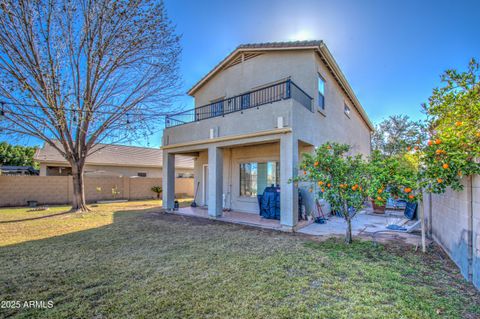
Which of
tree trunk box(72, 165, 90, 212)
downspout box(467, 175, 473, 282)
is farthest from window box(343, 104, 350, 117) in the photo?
tree trunk box(72, 165, 90, 212)

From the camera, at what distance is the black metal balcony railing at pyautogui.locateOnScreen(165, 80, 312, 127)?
8289 mm

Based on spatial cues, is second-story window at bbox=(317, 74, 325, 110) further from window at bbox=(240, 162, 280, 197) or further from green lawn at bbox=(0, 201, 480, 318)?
green lawn at bbox=(0, 201, 480, 318)

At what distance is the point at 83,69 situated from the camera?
1070cm

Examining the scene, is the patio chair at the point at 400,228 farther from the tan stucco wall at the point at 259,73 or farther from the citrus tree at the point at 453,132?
the tan stucco wall at the point at 259,73

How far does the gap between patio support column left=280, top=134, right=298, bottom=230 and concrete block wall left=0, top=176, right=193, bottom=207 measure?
45.7ft

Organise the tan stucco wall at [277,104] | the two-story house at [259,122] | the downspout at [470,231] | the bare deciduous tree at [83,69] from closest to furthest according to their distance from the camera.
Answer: the downspout at [470,231]
the two-story house at [259,122]
the tan stucco wall at [277,104]
the bare deciduous tree at [83,69]

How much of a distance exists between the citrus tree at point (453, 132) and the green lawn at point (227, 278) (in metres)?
1.72

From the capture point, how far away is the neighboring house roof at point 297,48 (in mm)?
8711

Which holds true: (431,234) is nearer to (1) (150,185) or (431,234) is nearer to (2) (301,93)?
(2) (301,93)

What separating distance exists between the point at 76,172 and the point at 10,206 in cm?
541

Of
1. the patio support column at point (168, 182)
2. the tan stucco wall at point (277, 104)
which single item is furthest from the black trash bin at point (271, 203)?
the patio support column at point (168, 182)

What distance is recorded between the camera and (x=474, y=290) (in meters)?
3.38

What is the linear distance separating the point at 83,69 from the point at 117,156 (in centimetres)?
1118

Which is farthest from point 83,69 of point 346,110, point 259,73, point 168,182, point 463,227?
point 463,227
